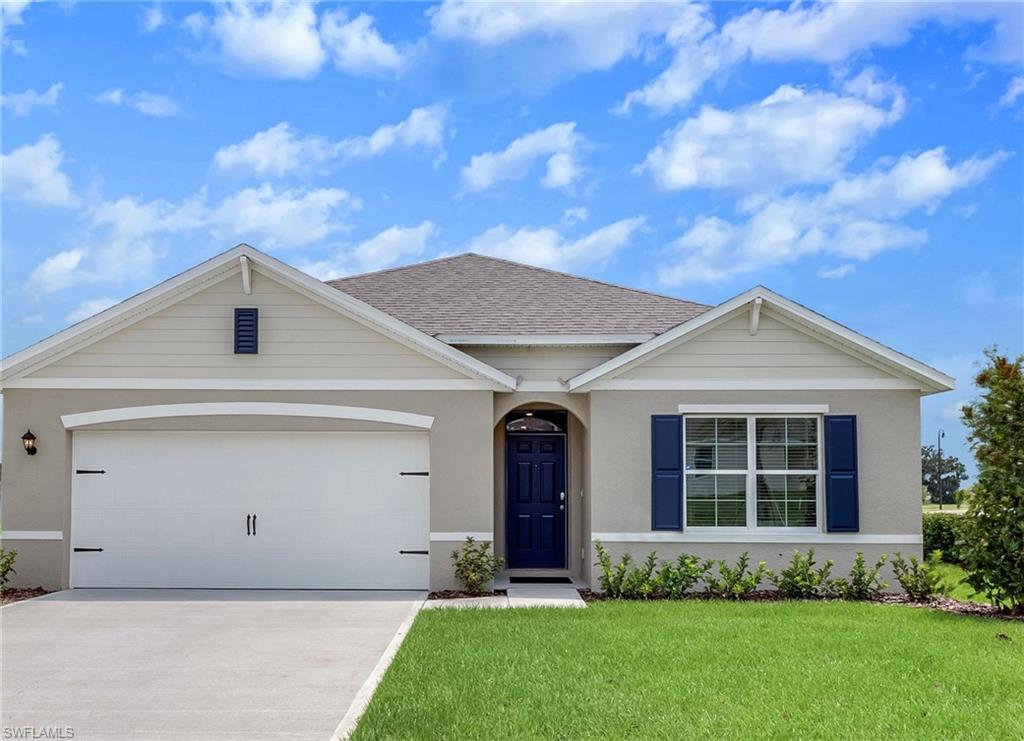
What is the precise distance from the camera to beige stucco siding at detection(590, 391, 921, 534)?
12.8 meters

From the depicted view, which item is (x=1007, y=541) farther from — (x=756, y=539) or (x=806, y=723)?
(x=806, y=723)

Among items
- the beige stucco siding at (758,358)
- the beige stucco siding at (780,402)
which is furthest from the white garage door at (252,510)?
the beige stucco siding at (758,358)

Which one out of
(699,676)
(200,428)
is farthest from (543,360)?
(699,676)

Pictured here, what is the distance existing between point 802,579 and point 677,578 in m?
1.69

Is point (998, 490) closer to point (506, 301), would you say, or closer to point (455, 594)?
point (455, 594)

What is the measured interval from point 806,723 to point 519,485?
26.9ft

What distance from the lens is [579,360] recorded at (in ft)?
45.0

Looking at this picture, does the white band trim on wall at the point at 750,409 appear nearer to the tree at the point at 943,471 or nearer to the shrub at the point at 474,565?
the shrub at the point at 474,565

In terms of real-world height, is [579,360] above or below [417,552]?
above

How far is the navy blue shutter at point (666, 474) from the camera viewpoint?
41.7ft

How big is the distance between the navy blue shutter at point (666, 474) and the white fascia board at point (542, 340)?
4.69ft

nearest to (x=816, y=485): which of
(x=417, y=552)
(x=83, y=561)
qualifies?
(x=417, y=552)

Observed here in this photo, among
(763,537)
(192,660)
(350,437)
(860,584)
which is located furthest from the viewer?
(350,437)

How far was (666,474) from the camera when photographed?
41.8 feet
